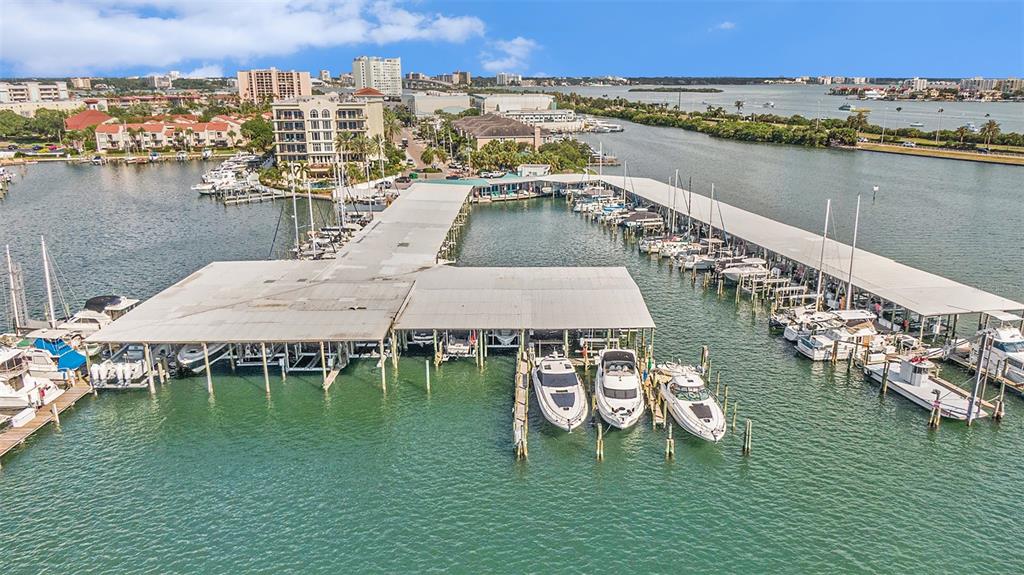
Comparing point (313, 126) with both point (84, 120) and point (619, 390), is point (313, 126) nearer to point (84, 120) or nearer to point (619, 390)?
point (84, 120)

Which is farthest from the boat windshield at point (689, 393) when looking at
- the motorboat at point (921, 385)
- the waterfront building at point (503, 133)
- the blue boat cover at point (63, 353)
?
the waterfront building at point (503, 133)

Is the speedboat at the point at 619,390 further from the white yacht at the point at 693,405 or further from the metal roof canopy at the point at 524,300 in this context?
the metal roof canopy at the point at 524,300

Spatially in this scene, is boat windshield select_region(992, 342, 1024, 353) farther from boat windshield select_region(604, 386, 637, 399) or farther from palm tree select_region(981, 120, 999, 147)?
palm tree select_region(981, 120, 999, 147)

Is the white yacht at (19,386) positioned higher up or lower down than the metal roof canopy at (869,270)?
lower down

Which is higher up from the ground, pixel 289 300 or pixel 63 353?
pixel 289 300

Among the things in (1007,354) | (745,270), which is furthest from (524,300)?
(1007,354)

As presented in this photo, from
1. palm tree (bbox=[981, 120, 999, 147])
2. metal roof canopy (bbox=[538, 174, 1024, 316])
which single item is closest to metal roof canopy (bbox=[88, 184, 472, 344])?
metal roof canopy (bbox=[538, 174, 1024, 316])
